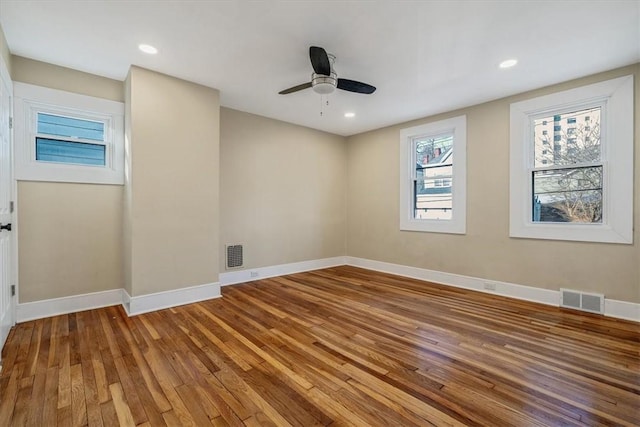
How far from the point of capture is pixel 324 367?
2184 millimetres

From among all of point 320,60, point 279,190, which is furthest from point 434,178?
point 320,60

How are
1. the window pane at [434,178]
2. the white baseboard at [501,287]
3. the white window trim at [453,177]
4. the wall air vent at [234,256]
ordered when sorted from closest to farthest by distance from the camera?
the white baseboard at [501,287] < the white window trim at [453,177] < the wall air vent at [234,256] < the window pane at [434,178]

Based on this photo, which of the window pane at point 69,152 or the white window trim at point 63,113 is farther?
the window pane at point 69,152

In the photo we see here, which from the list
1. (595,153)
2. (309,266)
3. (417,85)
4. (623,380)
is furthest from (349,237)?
(623,380)

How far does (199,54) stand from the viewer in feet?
9.76

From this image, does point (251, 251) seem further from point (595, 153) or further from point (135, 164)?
point (595, 153)

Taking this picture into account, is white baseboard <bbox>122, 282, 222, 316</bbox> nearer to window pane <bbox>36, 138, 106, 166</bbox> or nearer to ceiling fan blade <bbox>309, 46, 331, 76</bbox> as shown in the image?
window pane <bbox>36, 138, 106, 166</bbox>

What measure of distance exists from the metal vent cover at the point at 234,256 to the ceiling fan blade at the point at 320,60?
2.95m

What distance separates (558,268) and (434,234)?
1634 mm

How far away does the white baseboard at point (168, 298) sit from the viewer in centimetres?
325

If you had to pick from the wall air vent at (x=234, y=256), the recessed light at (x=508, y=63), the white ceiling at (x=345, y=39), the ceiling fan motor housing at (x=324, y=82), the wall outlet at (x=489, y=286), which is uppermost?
the white ceiling at (x=345, y=39)

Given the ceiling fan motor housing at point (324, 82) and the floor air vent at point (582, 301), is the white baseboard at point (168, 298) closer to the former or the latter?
the ceiling fan motor housing at point (324, 82)

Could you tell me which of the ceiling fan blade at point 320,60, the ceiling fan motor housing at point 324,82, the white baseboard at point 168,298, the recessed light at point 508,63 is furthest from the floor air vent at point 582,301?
the white baseboard at point 168,298

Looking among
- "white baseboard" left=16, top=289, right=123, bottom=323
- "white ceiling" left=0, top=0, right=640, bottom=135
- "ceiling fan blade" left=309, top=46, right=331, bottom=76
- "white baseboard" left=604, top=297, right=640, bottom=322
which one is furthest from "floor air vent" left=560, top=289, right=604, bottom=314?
"white baseboard" left=16, top=289, right=123, bottom=323
